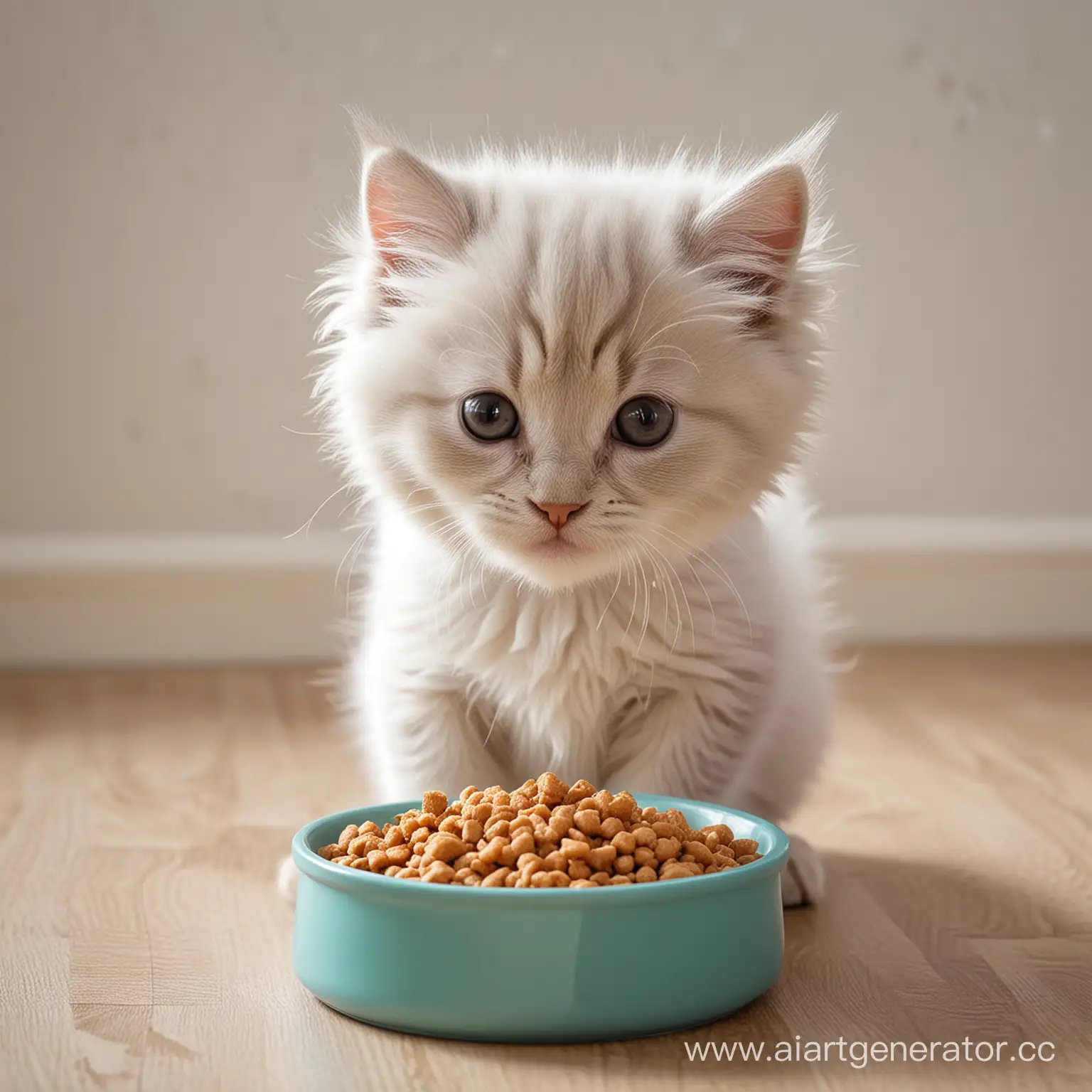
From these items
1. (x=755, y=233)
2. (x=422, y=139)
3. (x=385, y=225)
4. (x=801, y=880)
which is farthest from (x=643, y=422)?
(x=422, y=139)

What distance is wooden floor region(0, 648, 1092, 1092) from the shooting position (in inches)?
43.4

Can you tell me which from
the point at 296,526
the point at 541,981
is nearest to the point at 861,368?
the point at 296,526

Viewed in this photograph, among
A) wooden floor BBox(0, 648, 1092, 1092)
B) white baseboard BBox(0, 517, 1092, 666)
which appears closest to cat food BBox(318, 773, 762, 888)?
wooden floor BBox(0, 648, 1092, 1092)

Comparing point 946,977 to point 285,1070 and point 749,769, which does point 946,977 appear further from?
point 285,1070

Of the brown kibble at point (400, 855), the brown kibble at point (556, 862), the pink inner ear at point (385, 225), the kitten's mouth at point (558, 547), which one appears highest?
the pink inner ear at point (385, 225)

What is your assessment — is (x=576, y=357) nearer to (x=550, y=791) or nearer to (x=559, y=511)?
(x=559, y=511)

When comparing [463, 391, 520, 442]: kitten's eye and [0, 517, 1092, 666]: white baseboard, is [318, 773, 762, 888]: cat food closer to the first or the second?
[463, 391, 520, 442]: kitten's eye

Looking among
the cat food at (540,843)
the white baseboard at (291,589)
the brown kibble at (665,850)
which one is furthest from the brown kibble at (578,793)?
the white baseboard at (291,589)

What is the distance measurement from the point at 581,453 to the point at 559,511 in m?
0.06

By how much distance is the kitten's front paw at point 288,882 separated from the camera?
60.5 inches

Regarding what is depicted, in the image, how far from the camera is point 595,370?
4.24 ft

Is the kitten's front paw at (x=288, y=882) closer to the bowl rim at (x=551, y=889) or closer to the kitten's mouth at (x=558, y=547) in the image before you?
the bowl rim at (x=551, y=889)

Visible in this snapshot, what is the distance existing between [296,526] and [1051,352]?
171 centimetres

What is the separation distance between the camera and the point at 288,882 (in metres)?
1.54
